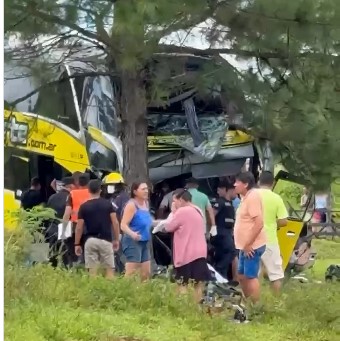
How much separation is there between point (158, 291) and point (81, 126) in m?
7.64

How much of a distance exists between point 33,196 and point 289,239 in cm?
425

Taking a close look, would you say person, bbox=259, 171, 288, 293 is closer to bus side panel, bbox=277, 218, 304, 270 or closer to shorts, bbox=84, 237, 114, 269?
shorts, bbox=84, 237, 114, 269

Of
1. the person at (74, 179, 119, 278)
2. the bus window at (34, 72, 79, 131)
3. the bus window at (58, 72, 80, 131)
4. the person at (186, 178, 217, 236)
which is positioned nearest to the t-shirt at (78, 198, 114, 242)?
the person at (74, 179, 119, 278)

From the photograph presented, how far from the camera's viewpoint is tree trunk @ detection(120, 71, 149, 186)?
1272 centimetres

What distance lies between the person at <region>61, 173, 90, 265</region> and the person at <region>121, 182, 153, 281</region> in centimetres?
113

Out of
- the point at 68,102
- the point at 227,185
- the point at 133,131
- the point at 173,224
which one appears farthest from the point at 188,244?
the point at 68,102

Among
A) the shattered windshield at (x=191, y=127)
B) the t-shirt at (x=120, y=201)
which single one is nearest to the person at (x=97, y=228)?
the t-shirt at (x=120, y=201)

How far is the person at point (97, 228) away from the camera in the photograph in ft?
36.7

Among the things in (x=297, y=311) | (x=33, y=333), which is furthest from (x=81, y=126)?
(x=33, y=333)

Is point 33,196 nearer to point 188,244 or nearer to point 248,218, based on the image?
point 188,244

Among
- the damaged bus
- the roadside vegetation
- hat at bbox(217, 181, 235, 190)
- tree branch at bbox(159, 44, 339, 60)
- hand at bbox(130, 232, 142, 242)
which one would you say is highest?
tree branch at bbox(159, 44, 339, 60)

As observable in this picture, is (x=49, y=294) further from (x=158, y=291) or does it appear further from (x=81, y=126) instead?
(x=81, y=126)

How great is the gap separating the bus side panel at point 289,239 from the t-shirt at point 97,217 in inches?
132

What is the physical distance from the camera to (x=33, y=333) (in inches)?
285
